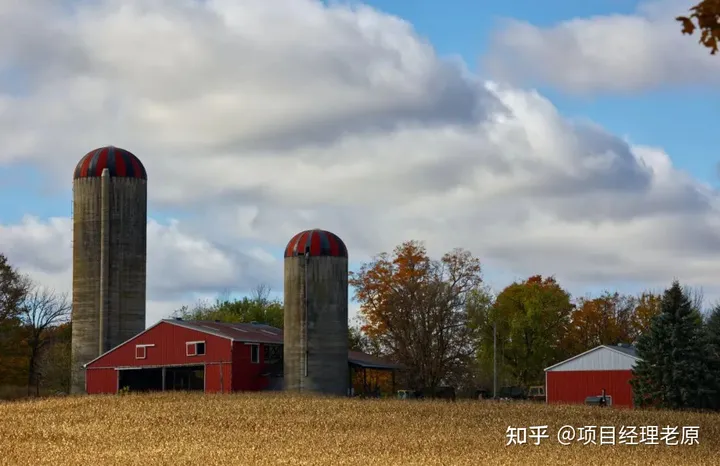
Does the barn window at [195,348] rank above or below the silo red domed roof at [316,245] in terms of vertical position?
below

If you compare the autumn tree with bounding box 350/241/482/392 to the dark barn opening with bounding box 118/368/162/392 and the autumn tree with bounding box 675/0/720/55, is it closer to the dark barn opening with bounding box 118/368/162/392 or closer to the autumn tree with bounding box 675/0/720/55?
the dark barn opening with bounding box 118/368/162/392

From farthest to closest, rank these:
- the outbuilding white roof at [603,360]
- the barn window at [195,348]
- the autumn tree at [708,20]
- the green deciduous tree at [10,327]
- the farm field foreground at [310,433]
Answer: the green deciduous tree at [10,327] < the outbuilding white roof at [603,360] < the barn window at [195,348] < the farm field foreground at [310,433] < the autumn tree at [708,20]

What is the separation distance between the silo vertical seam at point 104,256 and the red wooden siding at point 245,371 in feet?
25.7

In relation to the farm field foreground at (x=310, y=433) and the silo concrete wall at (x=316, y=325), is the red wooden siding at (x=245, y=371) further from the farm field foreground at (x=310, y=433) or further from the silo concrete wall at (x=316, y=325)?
the farm field foreground at (x=310, y=433)

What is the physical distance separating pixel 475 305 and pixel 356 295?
42.0 feet

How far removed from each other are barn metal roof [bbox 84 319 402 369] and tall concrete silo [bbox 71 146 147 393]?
133cm

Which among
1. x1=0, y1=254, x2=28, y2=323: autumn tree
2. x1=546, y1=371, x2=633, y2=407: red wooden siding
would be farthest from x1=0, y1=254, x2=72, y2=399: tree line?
x1=546, y1=371, x2=633, y2=407: red wooden siding

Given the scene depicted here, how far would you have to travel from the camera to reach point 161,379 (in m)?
61.2

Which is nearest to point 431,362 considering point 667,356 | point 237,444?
point 667,356

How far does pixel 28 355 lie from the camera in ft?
235

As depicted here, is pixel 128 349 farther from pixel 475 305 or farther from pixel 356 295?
pixel 475 305

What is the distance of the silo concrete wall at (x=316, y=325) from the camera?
5509 centimetres

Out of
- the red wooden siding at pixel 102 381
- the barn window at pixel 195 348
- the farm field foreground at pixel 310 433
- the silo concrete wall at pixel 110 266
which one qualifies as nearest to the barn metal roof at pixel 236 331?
the barn window at pixel 195 348

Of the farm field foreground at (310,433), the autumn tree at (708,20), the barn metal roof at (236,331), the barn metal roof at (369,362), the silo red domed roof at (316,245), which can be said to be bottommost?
the farm field foreground at (310,433)
